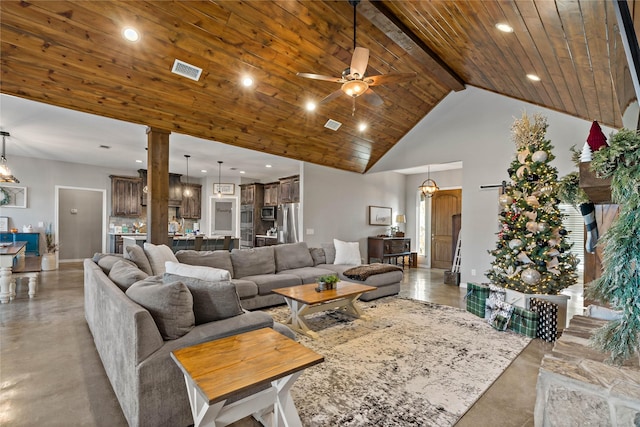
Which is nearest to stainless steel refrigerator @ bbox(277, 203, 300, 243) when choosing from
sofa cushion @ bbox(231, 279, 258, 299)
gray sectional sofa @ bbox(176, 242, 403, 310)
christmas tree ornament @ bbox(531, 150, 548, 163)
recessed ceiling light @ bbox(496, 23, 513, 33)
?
gray sectional sofa @ bbox(176, 242, 403, 310)

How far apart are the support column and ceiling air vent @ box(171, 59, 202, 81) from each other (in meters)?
1.23

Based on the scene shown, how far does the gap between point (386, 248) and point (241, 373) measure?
697cm

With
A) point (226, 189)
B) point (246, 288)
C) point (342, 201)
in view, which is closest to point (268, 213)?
point (226, 189)

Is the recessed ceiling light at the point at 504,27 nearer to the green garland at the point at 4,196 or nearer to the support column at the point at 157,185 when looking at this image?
the support column at the point at 157,185

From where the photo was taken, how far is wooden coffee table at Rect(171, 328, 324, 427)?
1.38m

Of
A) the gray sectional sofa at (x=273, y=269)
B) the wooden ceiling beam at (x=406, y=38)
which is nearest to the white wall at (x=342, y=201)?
the gray sectional sofa at (x=273, y=269)

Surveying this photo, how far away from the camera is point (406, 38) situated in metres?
4.02

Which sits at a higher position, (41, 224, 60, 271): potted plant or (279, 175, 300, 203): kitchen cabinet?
(279, 175, 300, 203): kitchen cabinet

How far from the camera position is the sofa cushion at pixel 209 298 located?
7.01 feet

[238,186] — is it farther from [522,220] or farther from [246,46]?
[522,220]

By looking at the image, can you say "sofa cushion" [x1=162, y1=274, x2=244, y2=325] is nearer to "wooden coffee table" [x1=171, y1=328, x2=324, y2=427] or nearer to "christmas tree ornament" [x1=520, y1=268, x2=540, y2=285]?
"wooden coffee table" [x1=171, y1=328, x2=324, y2=427]

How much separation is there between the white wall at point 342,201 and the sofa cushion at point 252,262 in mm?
2085

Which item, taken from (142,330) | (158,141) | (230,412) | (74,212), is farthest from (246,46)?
(74,212)

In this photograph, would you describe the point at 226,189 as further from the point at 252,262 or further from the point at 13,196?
the point at 13,196
